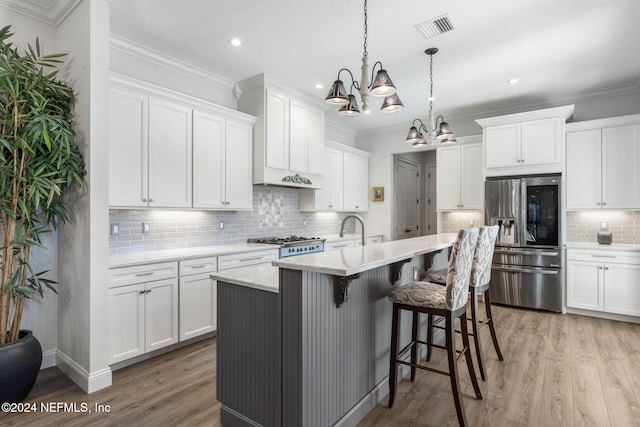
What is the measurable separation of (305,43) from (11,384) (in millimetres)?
3491

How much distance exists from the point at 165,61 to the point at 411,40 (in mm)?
2521

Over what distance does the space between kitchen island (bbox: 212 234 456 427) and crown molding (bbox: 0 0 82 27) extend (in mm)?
2483

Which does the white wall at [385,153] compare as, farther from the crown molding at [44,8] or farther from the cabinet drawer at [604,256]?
the crown molding at [44,8]

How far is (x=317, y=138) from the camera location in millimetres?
4953

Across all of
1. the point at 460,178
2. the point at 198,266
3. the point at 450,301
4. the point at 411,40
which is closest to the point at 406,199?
the point at 460,178

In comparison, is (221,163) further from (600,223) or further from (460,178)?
(600,223)

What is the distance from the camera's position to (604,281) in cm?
411

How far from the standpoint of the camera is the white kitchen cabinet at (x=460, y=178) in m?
5.14

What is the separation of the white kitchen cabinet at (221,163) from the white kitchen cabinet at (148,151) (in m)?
0.12

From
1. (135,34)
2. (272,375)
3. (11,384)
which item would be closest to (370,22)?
(135,34)

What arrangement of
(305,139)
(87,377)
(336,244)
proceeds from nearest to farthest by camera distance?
(87,377) → (305,139) → (336,244)

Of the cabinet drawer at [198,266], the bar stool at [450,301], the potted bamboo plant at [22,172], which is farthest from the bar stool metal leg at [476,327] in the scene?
the potted bamboo plant at [22,172]

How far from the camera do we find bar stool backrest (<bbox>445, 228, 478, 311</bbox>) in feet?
6.51

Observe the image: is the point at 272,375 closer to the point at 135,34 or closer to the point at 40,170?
the point at 40,170
